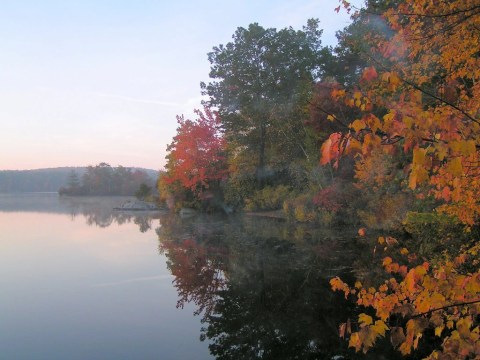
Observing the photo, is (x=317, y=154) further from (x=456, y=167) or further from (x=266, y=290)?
(x=456, y=167)

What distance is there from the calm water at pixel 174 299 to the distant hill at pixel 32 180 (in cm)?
8796

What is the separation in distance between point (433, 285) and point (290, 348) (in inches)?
124

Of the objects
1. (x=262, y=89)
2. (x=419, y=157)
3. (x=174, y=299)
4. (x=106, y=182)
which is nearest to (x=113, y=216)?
(x=262, y=89)

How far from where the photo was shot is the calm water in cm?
545

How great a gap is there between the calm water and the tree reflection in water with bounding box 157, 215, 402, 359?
24 mm

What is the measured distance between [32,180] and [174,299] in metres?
114

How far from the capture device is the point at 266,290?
7848 millimetres

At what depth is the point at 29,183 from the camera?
104 meters

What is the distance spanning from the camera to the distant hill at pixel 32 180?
100125 mm

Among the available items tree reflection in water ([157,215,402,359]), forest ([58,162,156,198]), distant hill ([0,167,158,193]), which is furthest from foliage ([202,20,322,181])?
distant hill ([0,167,158,193])

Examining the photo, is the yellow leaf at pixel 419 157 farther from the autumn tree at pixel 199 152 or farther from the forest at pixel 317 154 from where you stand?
the autumn tree at pixel 199 152

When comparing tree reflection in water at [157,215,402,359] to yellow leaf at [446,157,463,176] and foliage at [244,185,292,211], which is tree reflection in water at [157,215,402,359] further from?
foliage at [244,185,292,211]

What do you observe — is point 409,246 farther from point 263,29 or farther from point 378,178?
point 263,29

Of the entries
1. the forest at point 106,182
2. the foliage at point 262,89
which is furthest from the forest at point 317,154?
the forest at point 106,182
